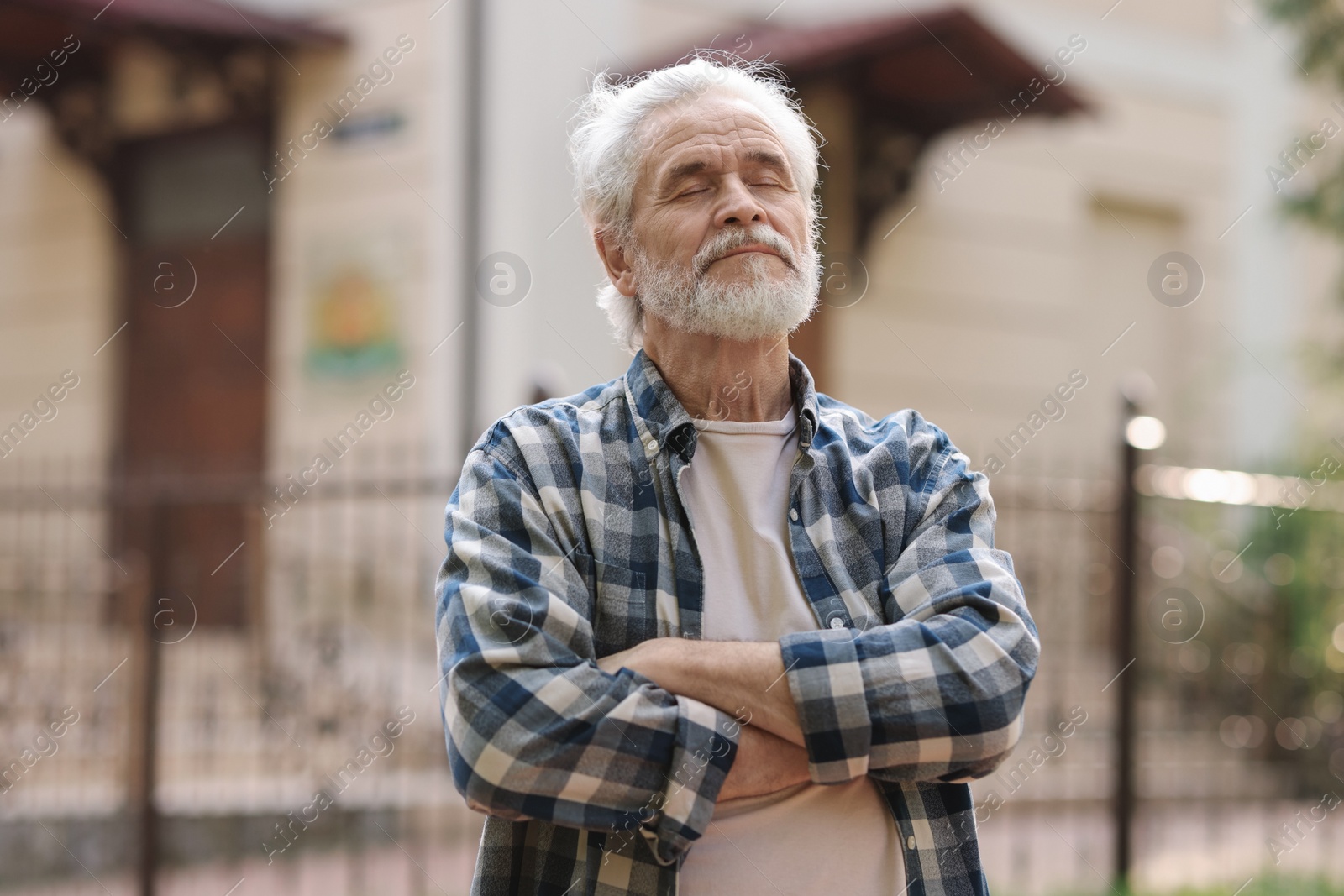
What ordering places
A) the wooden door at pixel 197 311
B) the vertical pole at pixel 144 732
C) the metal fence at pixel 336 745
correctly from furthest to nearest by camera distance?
the wooden door at pixel 197 311 < the metal fence at pixel 336 745 < the vertical pole at pixel 144 732

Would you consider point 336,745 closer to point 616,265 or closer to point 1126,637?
point 1126,637

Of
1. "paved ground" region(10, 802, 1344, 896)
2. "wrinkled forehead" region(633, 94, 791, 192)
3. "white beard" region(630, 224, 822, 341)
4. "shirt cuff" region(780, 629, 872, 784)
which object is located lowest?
"paved ground" region(10, 802, 1344, 896)

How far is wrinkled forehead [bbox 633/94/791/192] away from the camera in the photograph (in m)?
2.11

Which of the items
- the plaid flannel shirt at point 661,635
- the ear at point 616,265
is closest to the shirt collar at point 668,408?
the plaid flannel shirt at point 661,635

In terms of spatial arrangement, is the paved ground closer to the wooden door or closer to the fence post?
the fence post

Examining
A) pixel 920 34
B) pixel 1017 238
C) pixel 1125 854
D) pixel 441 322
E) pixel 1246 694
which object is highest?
pixel 920 34

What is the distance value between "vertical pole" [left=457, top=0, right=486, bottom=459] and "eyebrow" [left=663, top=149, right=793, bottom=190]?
5.55 metres

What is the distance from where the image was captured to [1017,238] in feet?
31.3

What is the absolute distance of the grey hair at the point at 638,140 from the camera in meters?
2.17

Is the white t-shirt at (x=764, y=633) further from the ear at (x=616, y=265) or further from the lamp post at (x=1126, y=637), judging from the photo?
the lamp post at (x=1126, y=637)

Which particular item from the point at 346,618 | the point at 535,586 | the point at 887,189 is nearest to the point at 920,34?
the point at 887,189

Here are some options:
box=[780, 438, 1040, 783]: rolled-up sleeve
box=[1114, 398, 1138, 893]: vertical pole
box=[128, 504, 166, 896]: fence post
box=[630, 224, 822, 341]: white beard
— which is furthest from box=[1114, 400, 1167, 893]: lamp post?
box=[128, 504, 166, 896]: fence post

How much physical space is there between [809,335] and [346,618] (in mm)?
3598

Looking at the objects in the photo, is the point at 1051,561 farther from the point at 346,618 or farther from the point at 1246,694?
the point at 346,618
